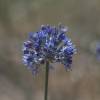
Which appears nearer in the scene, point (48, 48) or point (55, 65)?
point (48, 48)

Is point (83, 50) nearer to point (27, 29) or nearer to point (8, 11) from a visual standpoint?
point (27, 29)

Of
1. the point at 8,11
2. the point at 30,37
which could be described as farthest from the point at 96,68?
the point at 30,37

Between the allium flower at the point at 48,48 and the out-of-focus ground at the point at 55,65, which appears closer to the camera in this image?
the allium flower at the point at 48,48

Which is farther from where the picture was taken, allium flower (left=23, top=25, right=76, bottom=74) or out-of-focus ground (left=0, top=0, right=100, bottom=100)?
out-of-focus ground (left=0, top=0, right=100, bottom=100)

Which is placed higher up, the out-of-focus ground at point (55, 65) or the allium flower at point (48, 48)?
the out-of-focus ground at point (55, 65)

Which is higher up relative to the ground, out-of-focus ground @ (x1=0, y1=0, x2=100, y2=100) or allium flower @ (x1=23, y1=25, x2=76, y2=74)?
out-of-focus ground @ (x1=0, y1=0, x2=100, y2=100)
